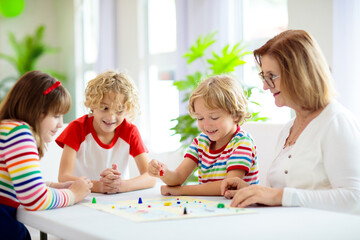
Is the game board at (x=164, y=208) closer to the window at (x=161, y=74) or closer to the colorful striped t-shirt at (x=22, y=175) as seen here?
the colorful striped t-shirt at (x=22, y=175)

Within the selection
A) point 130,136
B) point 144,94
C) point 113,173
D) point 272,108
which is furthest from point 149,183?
point 144,94

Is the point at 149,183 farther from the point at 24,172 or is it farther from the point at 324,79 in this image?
the point at 324,79

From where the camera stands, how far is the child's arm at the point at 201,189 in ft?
5.71

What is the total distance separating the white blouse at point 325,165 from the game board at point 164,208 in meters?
0.22

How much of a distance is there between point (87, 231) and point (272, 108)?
3.39 meters

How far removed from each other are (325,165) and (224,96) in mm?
546

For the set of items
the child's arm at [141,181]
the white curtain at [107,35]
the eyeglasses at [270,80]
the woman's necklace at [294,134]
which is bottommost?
the child's arm at [141,181]

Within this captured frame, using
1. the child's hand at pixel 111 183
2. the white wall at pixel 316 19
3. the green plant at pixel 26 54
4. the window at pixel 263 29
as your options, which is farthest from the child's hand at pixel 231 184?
the green plant at pixel 26 54

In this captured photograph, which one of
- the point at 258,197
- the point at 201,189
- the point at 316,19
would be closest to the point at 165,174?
the point at 201,189

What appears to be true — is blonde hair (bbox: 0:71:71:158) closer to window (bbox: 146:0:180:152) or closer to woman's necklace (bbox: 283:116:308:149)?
woman's necklace (bbox: 283:116:308:149)

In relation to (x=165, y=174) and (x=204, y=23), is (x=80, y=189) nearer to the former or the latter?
(x=165, y=174)

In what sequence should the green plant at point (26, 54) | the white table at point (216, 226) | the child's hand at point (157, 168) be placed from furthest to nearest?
1. the green plant at point (26, 54)
2. the child's hand at point (157, 168)
3. the white table at point (216, 226)

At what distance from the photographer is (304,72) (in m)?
1.60

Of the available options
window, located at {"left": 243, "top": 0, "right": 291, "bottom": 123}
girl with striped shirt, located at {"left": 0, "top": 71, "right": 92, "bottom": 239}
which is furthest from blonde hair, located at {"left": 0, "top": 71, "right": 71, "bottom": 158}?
window, located at {"left": 243, "top": 0, "right": 291, "bottom": 123}
